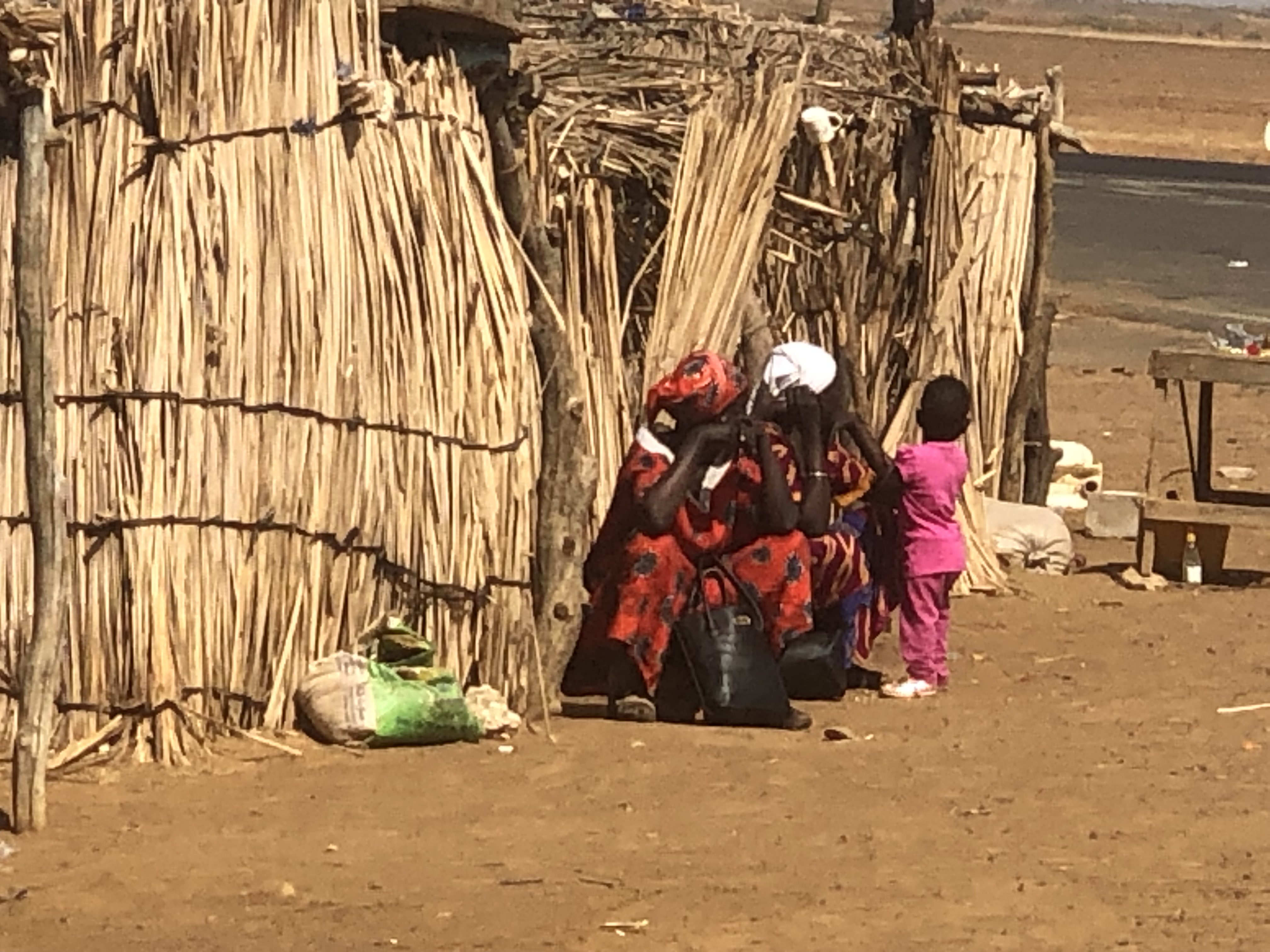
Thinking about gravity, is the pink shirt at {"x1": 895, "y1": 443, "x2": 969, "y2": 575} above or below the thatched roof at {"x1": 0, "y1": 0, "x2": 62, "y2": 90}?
below

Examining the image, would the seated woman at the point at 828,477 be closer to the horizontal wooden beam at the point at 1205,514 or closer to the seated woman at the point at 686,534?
the seated woman at the point at 686,534

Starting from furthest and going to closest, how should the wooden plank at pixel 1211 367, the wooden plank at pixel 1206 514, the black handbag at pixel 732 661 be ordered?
the wooden plank at pixel 1206 514 < the wooden plank at pixel 1211 367 < the black handbag at pixel 732 661

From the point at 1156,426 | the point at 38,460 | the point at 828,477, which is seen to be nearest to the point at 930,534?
the point at 828,477

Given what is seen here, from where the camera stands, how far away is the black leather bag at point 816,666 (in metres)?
7.60

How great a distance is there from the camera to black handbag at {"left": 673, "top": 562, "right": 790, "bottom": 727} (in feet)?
23.7

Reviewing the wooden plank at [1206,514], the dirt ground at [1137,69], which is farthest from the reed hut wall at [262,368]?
the dirt ground at [1137,69]

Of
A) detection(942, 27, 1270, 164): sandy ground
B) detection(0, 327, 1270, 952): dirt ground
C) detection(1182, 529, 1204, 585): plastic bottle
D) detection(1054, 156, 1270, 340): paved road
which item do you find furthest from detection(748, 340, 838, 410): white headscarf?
detection(942, 27, 1270, 164): sandy ground

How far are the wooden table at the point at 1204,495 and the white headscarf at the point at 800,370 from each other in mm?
2493

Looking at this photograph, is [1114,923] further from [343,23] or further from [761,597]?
[343,23]

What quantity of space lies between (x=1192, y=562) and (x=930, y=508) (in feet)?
8.46

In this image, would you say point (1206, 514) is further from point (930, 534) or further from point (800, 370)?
point (800, 370)

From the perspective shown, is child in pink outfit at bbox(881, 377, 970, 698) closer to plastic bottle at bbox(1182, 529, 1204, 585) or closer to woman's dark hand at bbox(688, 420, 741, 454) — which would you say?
woman's dark hand at bbox(688, 420, 741, 454)

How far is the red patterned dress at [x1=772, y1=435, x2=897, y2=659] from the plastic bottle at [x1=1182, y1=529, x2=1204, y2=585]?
2.36m

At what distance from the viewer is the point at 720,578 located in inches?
289
